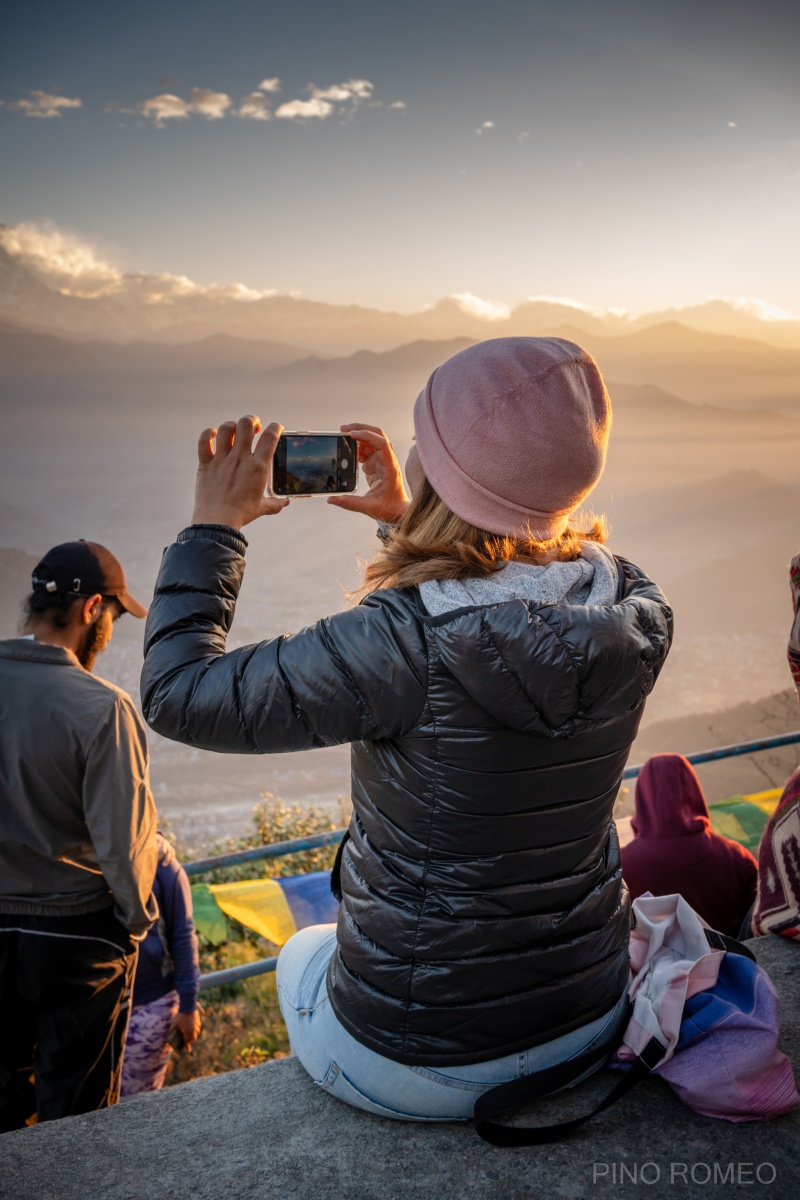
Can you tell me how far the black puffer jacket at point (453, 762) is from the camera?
1173 mm

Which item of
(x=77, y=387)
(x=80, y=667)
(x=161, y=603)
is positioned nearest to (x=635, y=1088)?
(x=161, y=603)

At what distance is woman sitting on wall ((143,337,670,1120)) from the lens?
118 centimetres

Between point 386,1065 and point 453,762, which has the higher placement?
point 453,762

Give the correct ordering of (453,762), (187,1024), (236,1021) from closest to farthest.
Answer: (453,762) < (187,1024) < (236,1021)

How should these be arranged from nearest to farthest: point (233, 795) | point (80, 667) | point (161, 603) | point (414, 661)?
1. point (414, 661)
2. point (161, 603)
3. point (80, 667)
4. point (233, 795)

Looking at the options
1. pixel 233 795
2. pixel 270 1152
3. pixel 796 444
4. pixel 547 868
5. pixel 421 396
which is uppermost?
pixel 421 396

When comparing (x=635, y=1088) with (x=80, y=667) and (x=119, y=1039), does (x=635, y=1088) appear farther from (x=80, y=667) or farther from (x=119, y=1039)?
(x=80, y=667)

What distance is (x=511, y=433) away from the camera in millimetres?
1268

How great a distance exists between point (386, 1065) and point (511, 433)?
1138 millimetres

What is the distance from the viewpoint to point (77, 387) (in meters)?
73.7

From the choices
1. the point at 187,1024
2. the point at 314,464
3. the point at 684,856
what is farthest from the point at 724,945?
the point at 187,1024

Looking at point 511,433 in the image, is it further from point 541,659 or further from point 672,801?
point 672,801

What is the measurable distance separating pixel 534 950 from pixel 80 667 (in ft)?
5.01

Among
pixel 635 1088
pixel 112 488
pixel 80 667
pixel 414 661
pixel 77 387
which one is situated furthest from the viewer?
pixel 112 488
